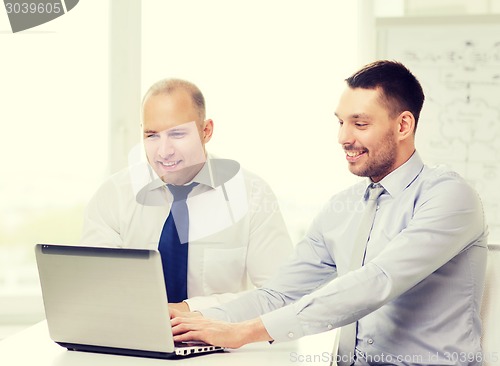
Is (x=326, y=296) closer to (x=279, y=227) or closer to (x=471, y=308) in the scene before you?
(x=471, y=308)

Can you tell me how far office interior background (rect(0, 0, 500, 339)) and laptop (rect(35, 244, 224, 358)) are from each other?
158 centimetres

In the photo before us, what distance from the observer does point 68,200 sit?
299 cm

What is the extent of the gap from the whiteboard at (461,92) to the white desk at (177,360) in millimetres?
1552

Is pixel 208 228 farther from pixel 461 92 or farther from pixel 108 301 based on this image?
pixel 461 92

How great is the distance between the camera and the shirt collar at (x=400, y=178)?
69.4 inches

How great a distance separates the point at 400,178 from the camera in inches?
69.6

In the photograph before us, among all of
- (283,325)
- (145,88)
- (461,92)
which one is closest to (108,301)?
(283,325)

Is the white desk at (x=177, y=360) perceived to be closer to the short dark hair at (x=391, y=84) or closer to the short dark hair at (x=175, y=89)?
the short dark hair at (x=391, y=84)

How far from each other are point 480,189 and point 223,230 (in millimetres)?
1242

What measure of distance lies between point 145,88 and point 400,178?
1.56 metres

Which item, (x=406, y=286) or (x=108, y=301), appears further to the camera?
(x=406, y=286)

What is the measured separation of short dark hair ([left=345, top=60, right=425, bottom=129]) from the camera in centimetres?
180

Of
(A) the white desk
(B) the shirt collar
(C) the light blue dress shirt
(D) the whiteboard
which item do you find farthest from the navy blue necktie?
(D) the whiteboard

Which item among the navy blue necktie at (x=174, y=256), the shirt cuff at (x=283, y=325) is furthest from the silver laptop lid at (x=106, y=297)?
the navy blue necktie at (x=174, y=256)
